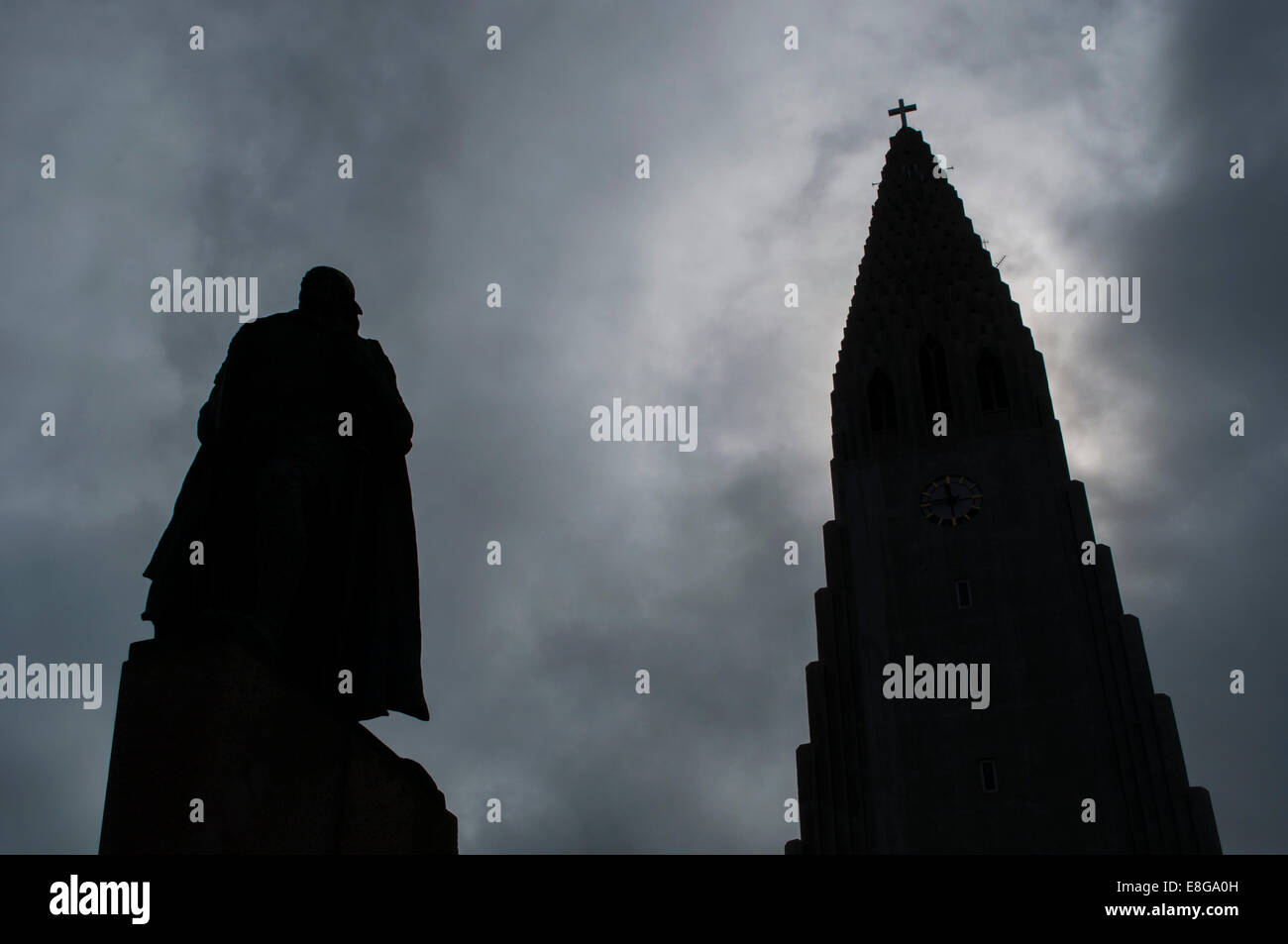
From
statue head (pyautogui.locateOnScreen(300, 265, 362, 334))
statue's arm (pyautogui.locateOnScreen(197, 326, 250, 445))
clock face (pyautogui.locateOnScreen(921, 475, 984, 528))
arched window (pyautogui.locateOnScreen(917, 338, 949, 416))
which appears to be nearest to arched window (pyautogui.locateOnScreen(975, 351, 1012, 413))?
arched window (pyautogui.locateOnScreen(917, 338, 949, 416))

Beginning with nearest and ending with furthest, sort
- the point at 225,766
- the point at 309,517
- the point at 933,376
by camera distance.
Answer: the point at 225,766
the point at 309,517
the point at 933,376

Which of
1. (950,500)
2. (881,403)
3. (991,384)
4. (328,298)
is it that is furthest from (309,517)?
(991,384)

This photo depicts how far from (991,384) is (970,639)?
14022 mm

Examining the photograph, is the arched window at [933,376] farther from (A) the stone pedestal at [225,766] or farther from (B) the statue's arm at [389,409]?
(A) the stone pedestal at [225,766]

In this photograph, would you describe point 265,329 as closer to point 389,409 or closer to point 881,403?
point 389,409

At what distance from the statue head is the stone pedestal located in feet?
8.92

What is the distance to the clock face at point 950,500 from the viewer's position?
5234 centimetres

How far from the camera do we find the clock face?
52344 millimetres

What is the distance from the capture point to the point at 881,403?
58625 millimetres

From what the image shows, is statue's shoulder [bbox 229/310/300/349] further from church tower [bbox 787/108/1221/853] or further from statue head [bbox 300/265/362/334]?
church tower [bbox 787/108/1221/853]
